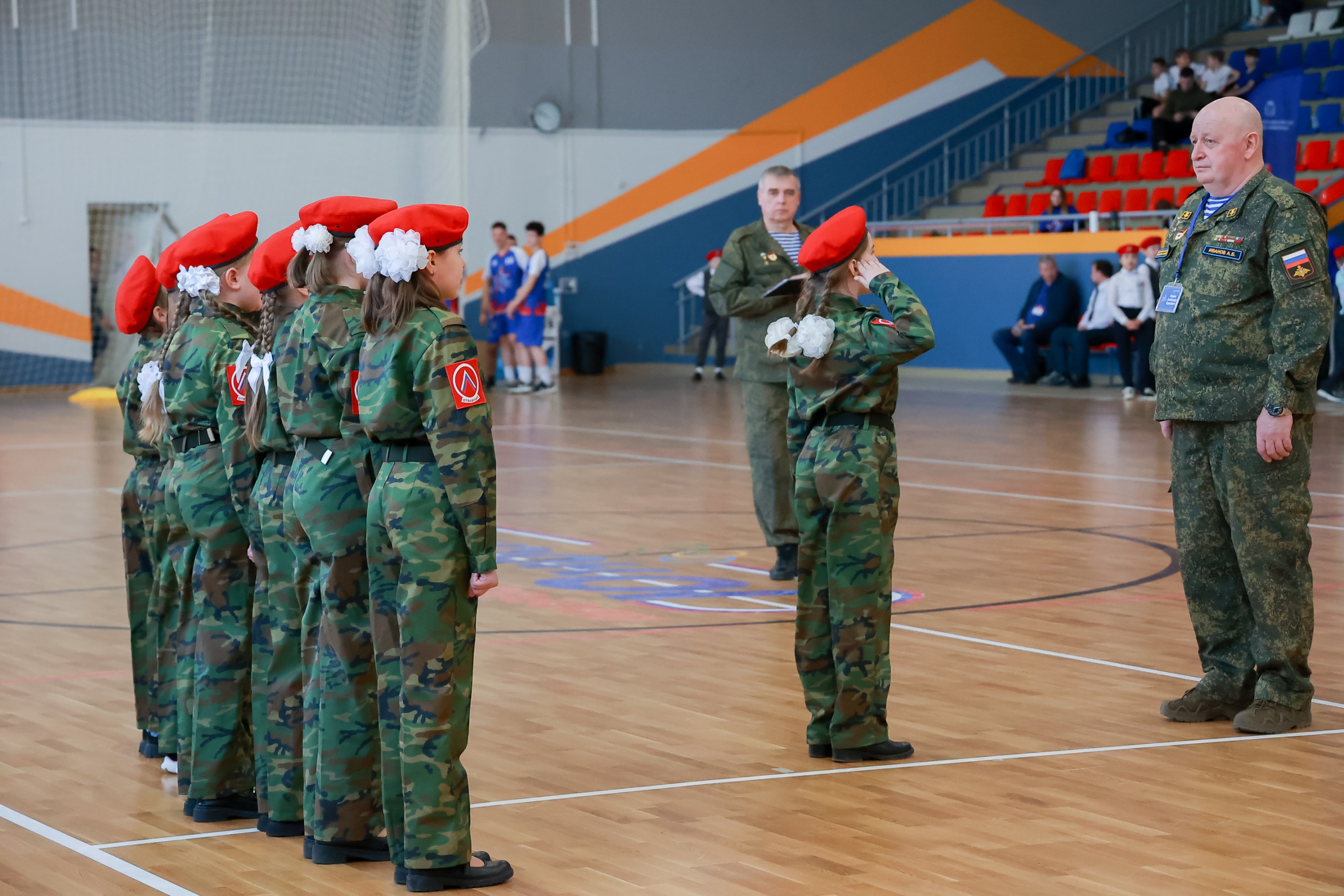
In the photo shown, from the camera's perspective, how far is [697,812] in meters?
4.48

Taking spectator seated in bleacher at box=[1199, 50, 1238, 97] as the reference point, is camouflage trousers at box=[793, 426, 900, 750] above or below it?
below

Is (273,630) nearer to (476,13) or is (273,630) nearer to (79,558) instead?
(79,558)

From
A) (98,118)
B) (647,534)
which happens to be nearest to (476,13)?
(98,118)

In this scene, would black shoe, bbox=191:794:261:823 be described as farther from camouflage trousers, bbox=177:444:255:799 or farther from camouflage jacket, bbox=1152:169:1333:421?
camouflage jacket, bbox=1152:169:1333:421

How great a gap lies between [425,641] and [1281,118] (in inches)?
575

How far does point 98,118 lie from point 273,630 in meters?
18.8

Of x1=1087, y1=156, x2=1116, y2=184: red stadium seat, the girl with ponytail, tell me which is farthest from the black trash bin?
the girl with ponytail

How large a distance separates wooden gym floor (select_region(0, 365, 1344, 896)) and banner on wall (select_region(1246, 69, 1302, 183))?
6479 millimetres

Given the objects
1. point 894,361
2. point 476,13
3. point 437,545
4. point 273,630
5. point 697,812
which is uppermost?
point 476,13

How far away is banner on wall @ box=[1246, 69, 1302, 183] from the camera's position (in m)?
16.2

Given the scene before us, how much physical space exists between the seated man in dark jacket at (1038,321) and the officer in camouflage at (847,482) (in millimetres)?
15585

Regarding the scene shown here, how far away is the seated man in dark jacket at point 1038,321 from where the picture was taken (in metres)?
20.1

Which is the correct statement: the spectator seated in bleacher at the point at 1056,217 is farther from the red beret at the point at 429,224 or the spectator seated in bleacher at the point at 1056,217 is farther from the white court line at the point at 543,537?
the red beret at the point at 429,224

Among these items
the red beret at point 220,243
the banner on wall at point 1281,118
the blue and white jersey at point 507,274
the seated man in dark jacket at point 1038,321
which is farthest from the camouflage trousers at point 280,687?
the seated man in dark jacket at point 1038,321
